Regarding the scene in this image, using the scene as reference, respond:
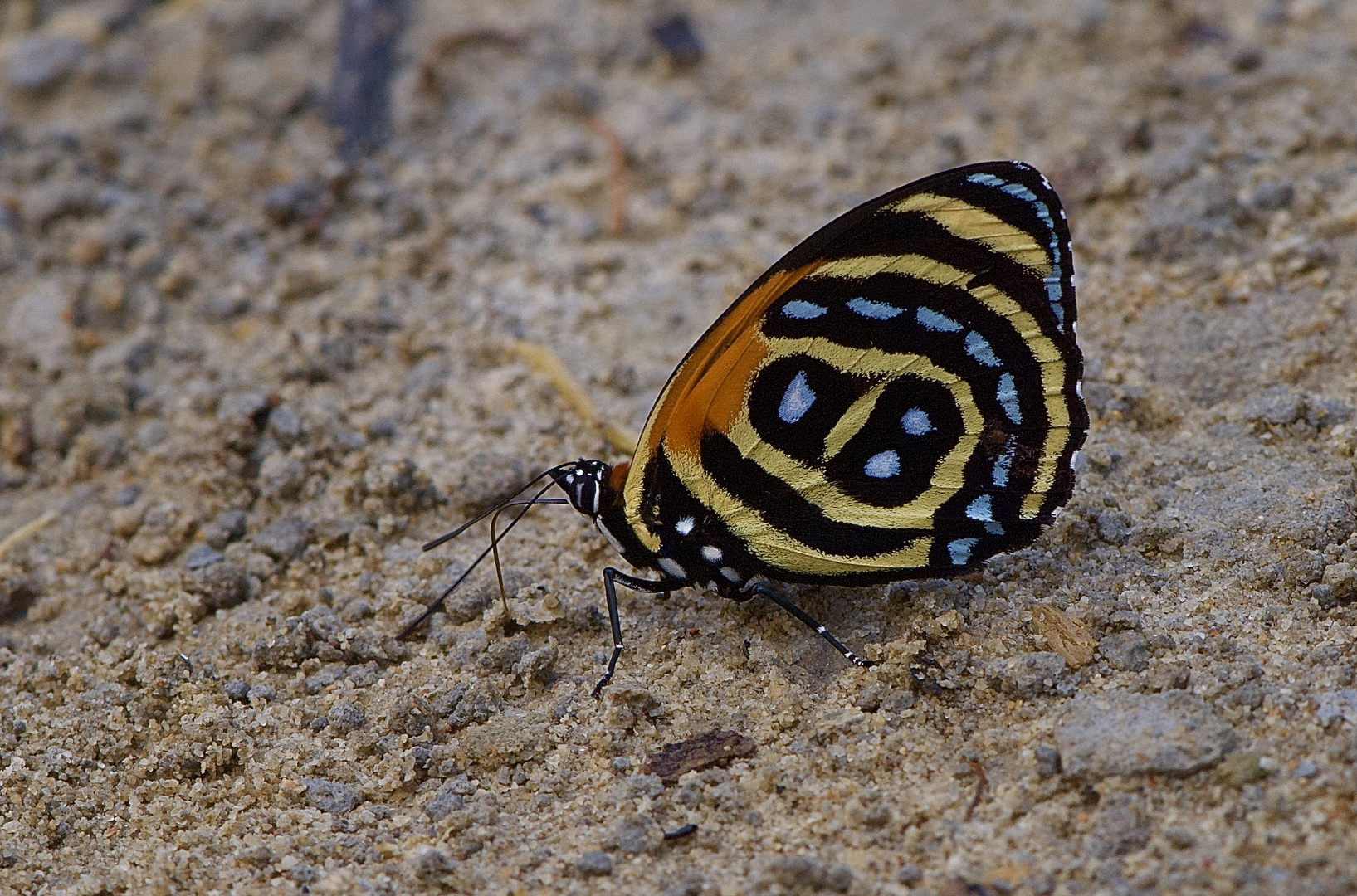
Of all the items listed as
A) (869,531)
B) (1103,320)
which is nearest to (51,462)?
(869,531)

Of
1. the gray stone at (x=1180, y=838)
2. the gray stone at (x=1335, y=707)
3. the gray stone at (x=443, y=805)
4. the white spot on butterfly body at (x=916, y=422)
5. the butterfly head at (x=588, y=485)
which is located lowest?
the gray stone at (x=443, y=805)

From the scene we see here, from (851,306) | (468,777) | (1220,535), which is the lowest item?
(468,777)

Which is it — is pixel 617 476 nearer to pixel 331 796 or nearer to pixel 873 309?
pixel 873 309

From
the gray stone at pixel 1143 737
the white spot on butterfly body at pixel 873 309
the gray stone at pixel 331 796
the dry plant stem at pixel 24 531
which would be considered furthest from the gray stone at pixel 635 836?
the dry plant stem at pixel 24 531

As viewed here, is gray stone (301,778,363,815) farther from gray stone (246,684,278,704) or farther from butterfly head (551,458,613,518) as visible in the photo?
butterfly head (551,458,613,518)

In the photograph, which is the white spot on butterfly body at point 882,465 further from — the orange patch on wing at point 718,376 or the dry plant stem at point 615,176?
the dry plant stem at point 615,176

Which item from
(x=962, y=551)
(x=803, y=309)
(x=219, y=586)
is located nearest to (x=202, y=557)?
(x=219, y=586)

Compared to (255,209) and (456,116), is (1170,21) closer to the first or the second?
(456,116)
